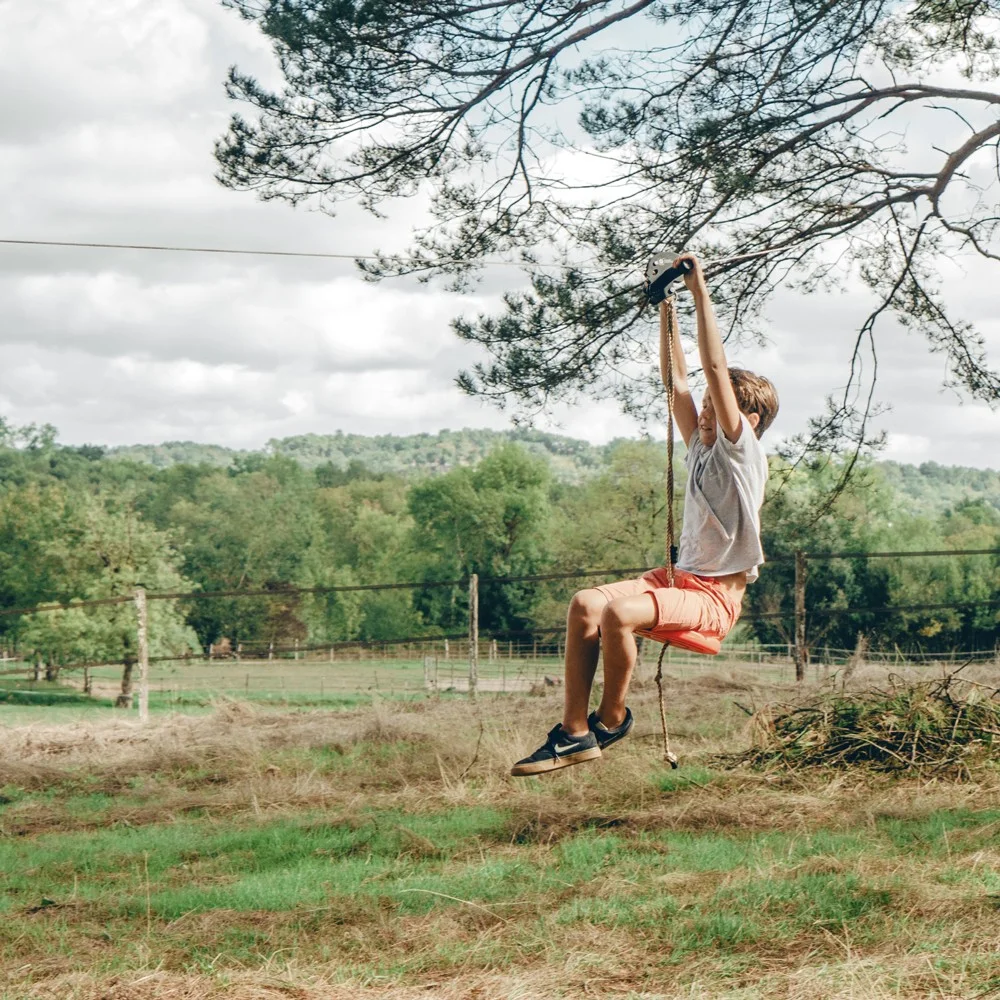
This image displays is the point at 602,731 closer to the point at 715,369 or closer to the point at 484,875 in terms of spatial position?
the point at 715,369

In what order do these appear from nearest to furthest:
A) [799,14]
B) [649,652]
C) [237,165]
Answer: [799,14], [237,165], [649,652]

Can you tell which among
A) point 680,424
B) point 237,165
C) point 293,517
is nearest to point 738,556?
point 680,424

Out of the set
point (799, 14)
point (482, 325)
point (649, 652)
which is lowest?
point (649, 652)

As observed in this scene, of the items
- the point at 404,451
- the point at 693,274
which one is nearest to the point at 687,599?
the point at 693,274

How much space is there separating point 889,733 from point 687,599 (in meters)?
4.37

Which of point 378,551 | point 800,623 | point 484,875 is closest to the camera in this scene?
point 484,875

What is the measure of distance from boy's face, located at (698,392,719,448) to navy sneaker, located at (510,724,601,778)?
1039mm

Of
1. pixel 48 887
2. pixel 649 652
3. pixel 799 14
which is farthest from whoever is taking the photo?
pixel 649 652

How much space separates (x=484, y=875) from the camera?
534 cm

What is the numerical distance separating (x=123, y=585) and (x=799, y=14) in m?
23.0

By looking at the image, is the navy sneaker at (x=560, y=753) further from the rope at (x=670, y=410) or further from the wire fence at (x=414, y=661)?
the wire fence at (x=414, y=661)

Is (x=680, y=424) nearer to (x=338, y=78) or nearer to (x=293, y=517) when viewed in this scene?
(x=338, y=78)

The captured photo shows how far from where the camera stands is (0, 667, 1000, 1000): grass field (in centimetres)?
401

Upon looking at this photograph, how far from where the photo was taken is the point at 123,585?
26.8 metres
